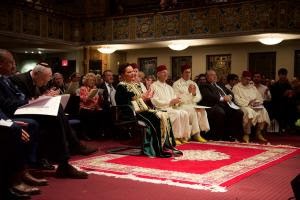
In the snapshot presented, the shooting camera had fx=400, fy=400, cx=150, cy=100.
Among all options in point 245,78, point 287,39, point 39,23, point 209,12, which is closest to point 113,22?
point 39,23

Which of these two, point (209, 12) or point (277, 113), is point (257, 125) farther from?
point (209, 12)

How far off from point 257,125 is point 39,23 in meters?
7.87

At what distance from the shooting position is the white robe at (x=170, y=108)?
6438mm

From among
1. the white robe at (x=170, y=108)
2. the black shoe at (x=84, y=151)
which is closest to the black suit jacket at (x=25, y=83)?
the black shoe at (x=84, y=151)

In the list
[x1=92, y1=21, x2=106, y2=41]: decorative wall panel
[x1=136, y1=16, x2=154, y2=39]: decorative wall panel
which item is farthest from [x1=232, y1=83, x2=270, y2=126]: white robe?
[x1=92, y1=21, x2=106, y2=41]: decorative wall panel

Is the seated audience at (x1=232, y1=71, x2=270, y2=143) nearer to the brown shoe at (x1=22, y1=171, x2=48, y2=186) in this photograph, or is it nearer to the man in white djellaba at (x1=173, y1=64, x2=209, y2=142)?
the man in white djellaba at (x1=173, y1=64, x2=209, y2=142)

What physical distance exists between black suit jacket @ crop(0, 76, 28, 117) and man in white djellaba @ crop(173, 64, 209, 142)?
3602 mm

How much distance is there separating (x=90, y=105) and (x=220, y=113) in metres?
2.39

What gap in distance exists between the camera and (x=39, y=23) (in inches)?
490

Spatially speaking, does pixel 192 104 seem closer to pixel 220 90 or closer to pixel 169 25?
pixel 220 90

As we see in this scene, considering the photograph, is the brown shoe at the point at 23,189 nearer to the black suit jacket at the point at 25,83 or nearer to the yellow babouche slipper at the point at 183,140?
the black suit jacket at the point at 25,83

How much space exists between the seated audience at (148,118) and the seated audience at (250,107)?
6.78ft

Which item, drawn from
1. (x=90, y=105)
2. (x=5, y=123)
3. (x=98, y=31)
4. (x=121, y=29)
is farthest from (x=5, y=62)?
(x=98, y=31)

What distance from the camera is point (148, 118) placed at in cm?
571
